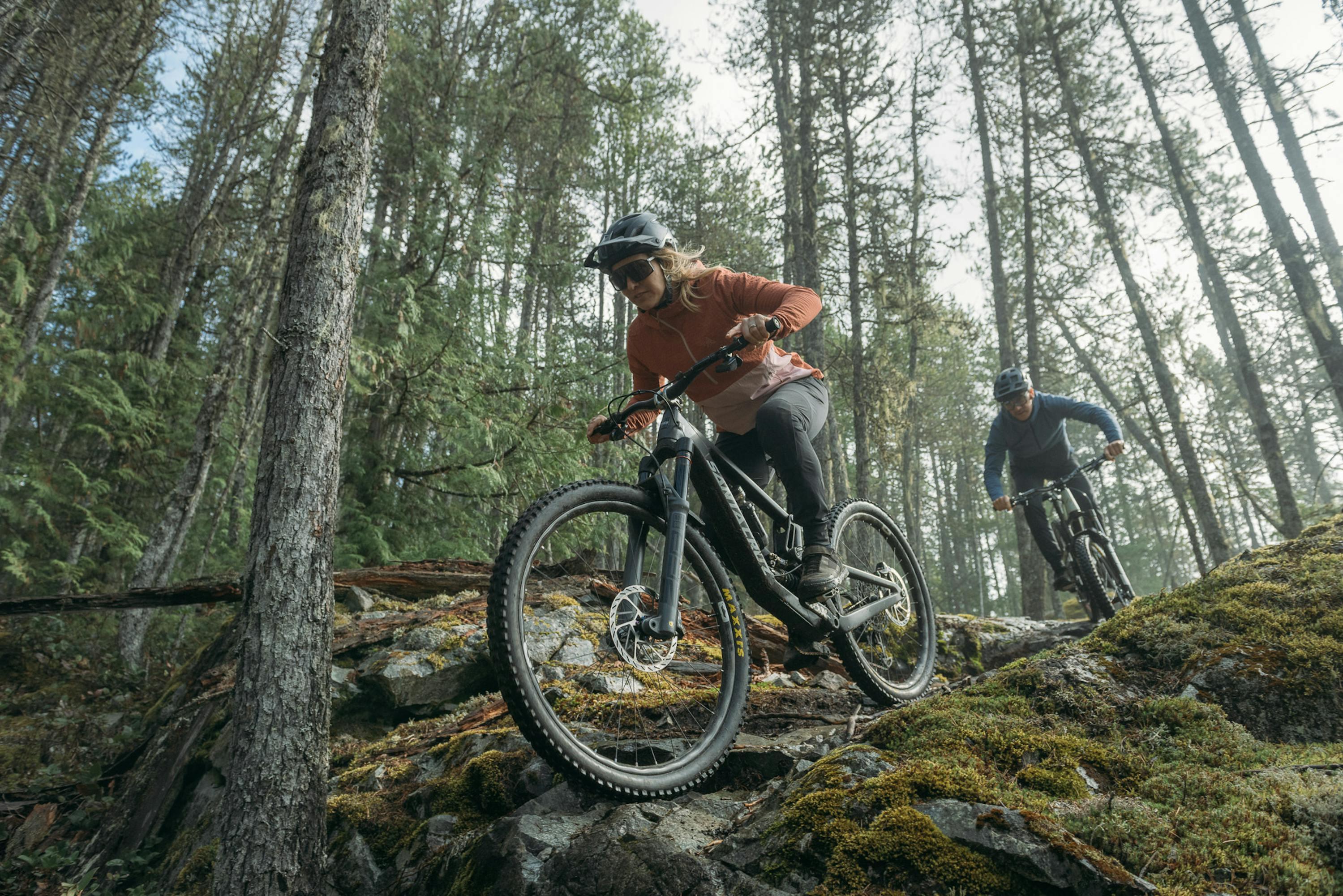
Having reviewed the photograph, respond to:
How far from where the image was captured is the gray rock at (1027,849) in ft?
5.39

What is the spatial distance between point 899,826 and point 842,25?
15127 mm

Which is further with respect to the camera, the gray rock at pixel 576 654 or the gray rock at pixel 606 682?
the gray rock at pixel 576 654

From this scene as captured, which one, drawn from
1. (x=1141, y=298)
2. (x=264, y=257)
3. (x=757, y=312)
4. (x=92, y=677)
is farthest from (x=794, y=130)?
(x=92, y=677)

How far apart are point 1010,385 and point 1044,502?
49.5 inches

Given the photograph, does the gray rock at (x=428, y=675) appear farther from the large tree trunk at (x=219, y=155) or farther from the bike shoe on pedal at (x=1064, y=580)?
the large tree trunk at (x=219, y=155)

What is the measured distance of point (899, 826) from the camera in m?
1.95

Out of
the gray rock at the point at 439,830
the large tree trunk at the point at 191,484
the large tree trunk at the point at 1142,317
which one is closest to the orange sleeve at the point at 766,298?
the gray rock at the point at 439,830

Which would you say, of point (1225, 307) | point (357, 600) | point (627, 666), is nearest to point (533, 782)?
point (627, 666)

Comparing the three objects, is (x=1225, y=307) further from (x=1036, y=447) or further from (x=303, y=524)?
(x=303, y=524)

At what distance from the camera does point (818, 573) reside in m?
3.62

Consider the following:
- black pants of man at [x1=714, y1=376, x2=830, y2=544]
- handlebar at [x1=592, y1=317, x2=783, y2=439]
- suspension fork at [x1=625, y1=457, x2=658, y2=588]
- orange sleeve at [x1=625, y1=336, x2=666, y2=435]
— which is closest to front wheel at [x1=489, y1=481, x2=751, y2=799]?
suspension fork at [x1=625, y1=457, x2=658, y2=588]

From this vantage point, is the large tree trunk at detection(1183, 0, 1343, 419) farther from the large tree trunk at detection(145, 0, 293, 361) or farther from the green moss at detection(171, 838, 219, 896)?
the large tree trunk at detection(145, 0, 293, 361)

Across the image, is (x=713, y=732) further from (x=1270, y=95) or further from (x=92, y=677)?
(x=1270, y=95)

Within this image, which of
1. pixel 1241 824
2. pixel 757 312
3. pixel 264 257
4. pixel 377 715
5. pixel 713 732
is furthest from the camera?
pixel 264 257
